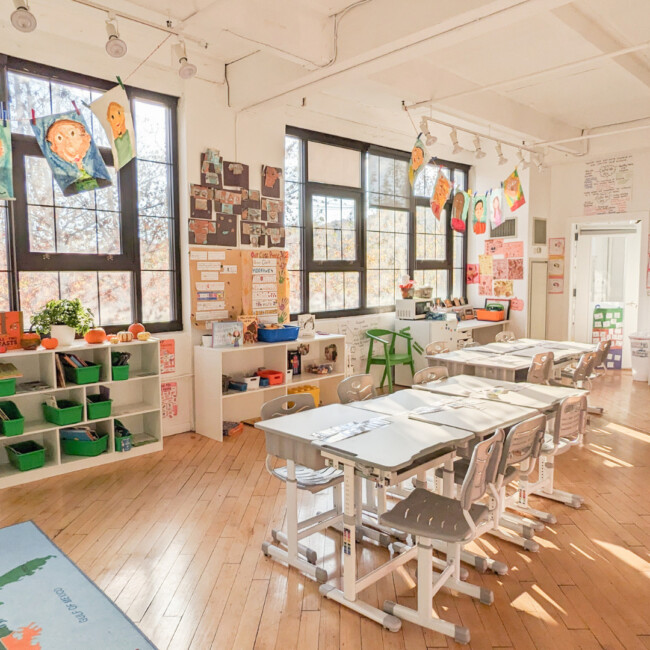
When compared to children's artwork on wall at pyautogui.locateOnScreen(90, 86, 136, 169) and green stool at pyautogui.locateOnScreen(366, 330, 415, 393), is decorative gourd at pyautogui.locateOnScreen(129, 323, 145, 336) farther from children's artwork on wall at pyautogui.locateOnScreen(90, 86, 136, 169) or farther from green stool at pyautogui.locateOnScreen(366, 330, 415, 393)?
green stool at pyautogui.locateOnScreen(366, 330, 415, 393)

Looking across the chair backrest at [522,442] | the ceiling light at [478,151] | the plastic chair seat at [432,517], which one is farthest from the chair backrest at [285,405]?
the ceiling light at [478,151]

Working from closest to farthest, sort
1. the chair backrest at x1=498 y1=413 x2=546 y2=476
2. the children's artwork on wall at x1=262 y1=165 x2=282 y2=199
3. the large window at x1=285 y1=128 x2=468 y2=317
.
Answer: the chair backrest at x1=498 y1=413 x2=546 y2=476 → the children's artwork on wall at x1=262 y1=165 x2=282 y2=199 → the large window at x1=285 y1=128 x2=468 y2=317

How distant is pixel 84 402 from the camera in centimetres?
466

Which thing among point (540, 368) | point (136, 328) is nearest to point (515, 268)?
point (540, 368)

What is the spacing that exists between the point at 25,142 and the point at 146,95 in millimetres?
1227

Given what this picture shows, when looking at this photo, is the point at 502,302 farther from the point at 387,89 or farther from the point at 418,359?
the point at 387,89

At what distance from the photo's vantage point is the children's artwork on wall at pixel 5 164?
4293 millimetres

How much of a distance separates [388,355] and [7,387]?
431 centimetres

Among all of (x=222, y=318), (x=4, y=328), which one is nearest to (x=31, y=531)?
(x=4, y=328)

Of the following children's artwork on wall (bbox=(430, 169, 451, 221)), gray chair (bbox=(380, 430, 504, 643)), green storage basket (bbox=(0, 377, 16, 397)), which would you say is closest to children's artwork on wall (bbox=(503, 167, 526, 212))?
children's artwork on wall (bbox=(430, 169, 451, 221))

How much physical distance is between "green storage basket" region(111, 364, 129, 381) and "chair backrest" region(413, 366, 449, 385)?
246cm

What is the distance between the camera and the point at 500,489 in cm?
321

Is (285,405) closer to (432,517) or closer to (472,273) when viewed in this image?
(432,517)

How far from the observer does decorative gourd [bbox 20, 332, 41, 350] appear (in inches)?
173
